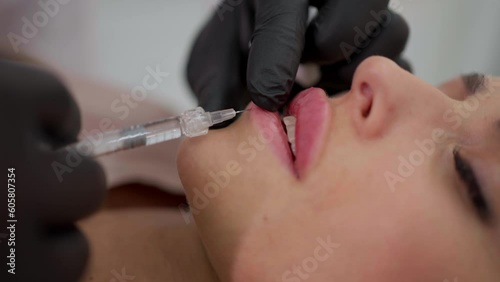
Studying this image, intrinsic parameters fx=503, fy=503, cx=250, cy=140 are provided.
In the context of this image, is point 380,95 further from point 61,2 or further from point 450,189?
point 61,2

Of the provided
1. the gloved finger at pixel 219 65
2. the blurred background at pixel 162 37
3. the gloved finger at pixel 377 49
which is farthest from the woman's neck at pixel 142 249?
the gloved finger at pixel 377 49

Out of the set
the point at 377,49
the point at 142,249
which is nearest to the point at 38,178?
the point at 142,249

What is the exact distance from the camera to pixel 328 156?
0.75m

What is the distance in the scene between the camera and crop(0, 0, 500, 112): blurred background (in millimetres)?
1310

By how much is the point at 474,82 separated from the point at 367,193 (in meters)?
0.33

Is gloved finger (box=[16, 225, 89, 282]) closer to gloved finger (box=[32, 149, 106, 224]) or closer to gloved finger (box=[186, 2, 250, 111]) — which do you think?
gloved finger (box=[32, 149, 106, 224])

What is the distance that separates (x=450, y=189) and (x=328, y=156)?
182mm

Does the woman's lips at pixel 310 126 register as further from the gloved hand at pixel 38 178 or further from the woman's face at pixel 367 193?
the gloved hand at pixel 38 178

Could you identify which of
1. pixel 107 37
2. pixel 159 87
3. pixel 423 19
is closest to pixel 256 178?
pixel 159 87

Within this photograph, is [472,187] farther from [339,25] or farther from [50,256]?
[50,256]

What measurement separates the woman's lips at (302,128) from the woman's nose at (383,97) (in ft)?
0.17

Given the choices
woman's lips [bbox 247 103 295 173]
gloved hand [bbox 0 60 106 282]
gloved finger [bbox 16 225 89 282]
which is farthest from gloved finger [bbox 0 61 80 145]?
woman's lips [bbox 247 103 295 173]

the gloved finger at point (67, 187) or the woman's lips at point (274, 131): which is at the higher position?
the gloved finger at point (67, 187)

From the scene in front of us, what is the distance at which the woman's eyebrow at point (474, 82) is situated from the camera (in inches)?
33.9
